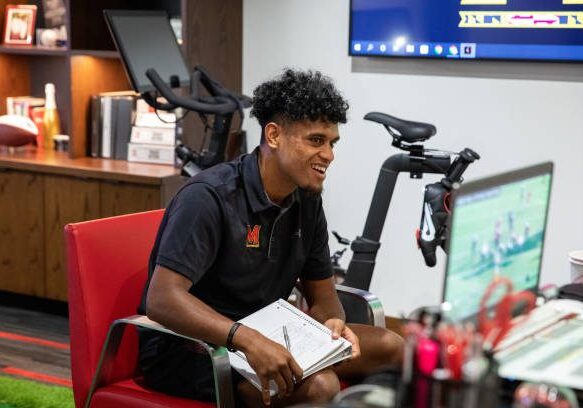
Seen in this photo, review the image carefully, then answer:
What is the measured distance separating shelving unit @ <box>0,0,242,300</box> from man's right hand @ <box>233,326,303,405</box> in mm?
1987

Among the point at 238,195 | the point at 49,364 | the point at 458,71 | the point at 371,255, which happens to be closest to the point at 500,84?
the point at 458,71

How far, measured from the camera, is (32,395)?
3367mm

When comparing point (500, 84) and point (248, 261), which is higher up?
point (500, 84)

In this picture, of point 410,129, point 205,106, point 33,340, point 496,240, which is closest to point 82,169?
point 33,340

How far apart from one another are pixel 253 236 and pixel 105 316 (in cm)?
42

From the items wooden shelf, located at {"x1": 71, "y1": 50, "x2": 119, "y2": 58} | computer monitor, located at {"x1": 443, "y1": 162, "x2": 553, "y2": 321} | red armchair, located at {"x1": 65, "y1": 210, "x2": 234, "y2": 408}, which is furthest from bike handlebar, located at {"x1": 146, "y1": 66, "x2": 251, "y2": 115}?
computer monitor, located at {"x1": 443, "y1": 162, "x2": 553, "y2": 321}

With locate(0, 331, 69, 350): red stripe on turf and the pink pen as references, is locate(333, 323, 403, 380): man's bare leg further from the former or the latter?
locate(0, 331, 69, 350): red stripe on turf

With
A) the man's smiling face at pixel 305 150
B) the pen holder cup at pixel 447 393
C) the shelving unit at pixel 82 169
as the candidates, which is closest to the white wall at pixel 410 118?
the shelving unit at pixel 82 169

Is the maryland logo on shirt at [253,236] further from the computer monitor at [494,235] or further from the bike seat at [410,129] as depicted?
the bike seat at [410,129]

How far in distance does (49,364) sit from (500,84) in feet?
7.03

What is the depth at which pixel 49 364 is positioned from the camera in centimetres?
374

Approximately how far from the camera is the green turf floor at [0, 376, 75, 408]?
3312mm

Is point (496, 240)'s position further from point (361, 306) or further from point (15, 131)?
point (15, 131)

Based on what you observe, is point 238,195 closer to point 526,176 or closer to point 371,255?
point 526,176
